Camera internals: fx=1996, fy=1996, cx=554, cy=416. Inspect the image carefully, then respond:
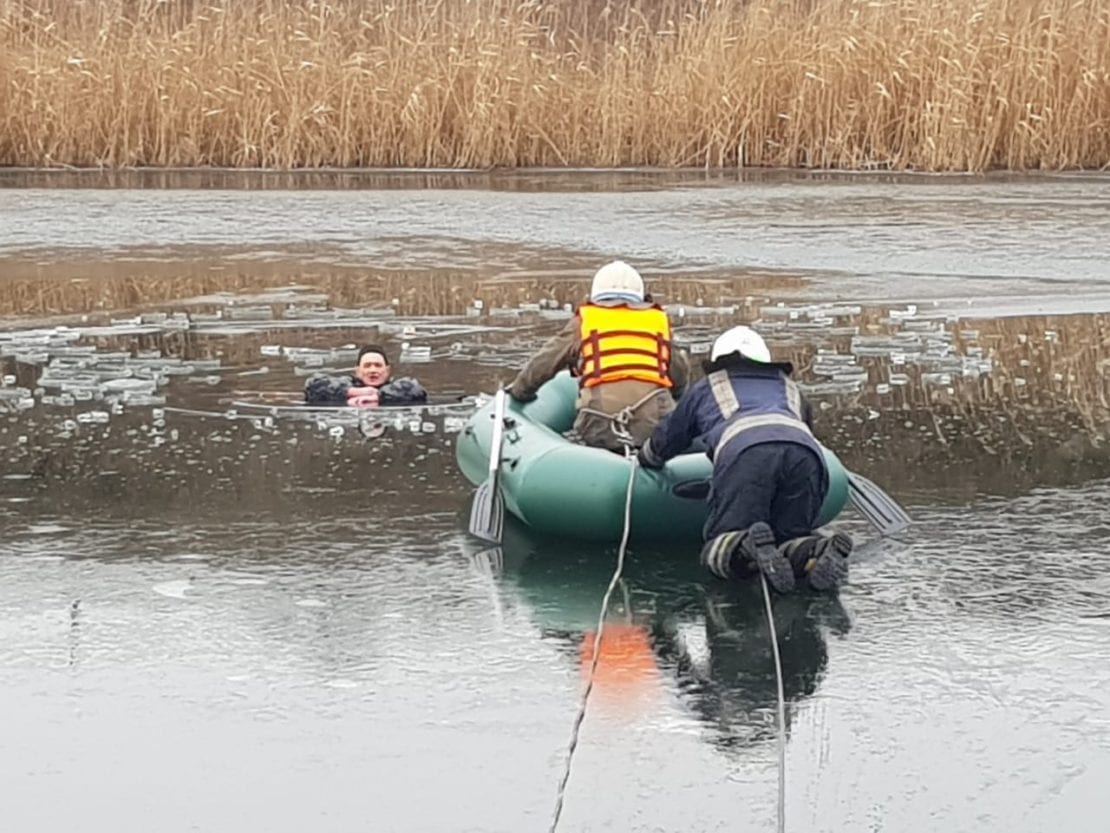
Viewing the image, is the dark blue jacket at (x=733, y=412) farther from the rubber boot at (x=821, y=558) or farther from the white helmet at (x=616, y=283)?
the white helmet at (x=616, y=283)

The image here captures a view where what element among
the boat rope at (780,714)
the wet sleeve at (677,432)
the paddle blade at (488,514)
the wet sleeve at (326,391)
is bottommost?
the boat rope at (780,714)

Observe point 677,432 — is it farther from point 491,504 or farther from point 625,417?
point 625,417

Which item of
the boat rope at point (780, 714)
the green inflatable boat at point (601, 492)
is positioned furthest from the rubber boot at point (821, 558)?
the green inflatable boat at point (601, 492)

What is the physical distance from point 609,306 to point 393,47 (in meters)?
13.0

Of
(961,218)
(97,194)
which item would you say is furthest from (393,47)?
(961,218)

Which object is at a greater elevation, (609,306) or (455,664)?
(609,306)

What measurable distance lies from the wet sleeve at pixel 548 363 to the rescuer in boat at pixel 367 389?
1094 millimetres

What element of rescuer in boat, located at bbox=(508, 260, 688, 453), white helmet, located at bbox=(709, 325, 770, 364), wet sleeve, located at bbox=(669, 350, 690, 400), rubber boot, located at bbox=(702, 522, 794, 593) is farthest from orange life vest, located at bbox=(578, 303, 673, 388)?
rubber boot, located at bbox=(702, 522, 794, 593)

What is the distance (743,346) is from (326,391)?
2472 mm

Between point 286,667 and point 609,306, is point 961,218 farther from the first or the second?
point 286,667

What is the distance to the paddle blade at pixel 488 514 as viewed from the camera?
6.06 meters

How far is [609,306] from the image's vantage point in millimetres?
6871

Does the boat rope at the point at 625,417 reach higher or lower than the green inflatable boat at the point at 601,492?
higher

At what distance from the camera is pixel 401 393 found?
7926 millimetres
